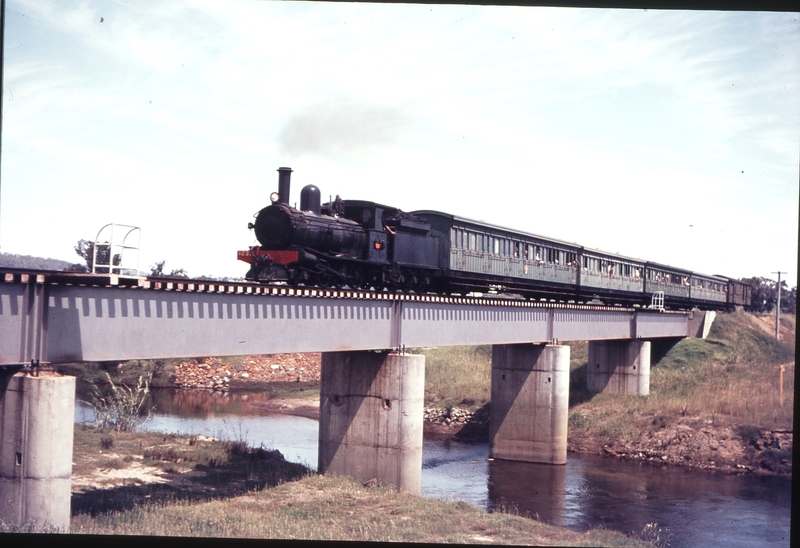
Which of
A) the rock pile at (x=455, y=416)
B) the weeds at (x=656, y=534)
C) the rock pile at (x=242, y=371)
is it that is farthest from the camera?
the rock pile at (x=242, y=371)

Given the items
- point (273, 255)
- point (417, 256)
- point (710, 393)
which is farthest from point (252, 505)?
point (710, 393)

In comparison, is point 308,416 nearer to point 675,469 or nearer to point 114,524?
point 675,469

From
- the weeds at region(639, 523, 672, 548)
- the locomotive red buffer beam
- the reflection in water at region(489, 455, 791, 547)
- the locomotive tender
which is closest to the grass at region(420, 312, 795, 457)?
the reflection in water at region(489, 455, 791, 547)

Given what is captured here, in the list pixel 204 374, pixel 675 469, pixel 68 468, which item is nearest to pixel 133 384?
pixel 204 374

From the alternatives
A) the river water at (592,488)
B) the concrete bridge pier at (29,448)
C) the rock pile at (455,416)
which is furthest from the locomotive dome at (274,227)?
the rock pile at (455,416)

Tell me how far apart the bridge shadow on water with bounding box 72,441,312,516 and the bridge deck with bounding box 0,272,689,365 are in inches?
200

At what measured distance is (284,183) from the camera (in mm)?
23891

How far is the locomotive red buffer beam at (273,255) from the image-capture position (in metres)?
22.3

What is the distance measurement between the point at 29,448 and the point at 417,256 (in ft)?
56.7

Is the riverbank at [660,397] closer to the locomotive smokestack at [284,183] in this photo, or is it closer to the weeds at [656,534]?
the weeds at [656,534]

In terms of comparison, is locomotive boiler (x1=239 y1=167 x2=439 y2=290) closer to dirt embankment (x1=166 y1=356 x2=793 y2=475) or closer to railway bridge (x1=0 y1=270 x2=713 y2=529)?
railway bridge (x1=0 y1=270 x2=713 y2=529)

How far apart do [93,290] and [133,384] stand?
1658 inches

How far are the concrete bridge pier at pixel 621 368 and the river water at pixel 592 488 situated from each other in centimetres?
996

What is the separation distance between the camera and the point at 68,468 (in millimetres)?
14156
